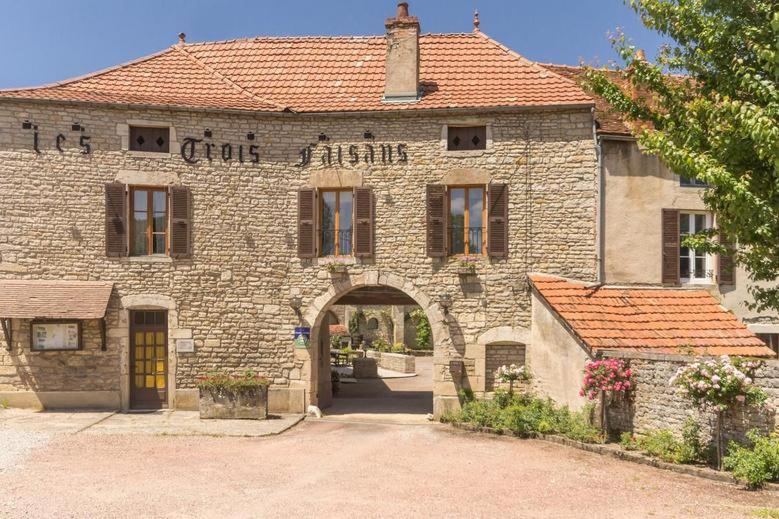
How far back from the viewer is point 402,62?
13.3m

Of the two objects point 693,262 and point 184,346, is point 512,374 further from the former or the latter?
point 184,346

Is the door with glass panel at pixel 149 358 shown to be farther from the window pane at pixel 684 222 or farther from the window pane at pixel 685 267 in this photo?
the window pane at pixel 684 222

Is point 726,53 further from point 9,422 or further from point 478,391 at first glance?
point 9,422

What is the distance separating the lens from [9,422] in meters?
11.0

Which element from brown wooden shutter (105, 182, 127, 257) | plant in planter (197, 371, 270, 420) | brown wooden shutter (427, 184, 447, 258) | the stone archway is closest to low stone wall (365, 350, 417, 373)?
the stone archway

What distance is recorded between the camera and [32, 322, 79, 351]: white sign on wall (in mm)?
12258

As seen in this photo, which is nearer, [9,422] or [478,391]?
[9,422]

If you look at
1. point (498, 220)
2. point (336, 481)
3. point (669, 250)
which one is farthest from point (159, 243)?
point (669, 250)

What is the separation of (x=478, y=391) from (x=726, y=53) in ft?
23.9

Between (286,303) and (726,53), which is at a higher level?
(726,53)

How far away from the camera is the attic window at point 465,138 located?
12836 millimetres

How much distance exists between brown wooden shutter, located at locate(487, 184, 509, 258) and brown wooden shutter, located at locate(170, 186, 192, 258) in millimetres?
6005

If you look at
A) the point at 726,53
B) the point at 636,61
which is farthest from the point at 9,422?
the point at 726,53

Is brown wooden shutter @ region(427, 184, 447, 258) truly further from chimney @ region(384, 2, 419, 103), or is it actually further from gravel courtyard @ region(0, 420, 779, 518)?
gravel courtyard @ region(0, 420, 779, 518)
